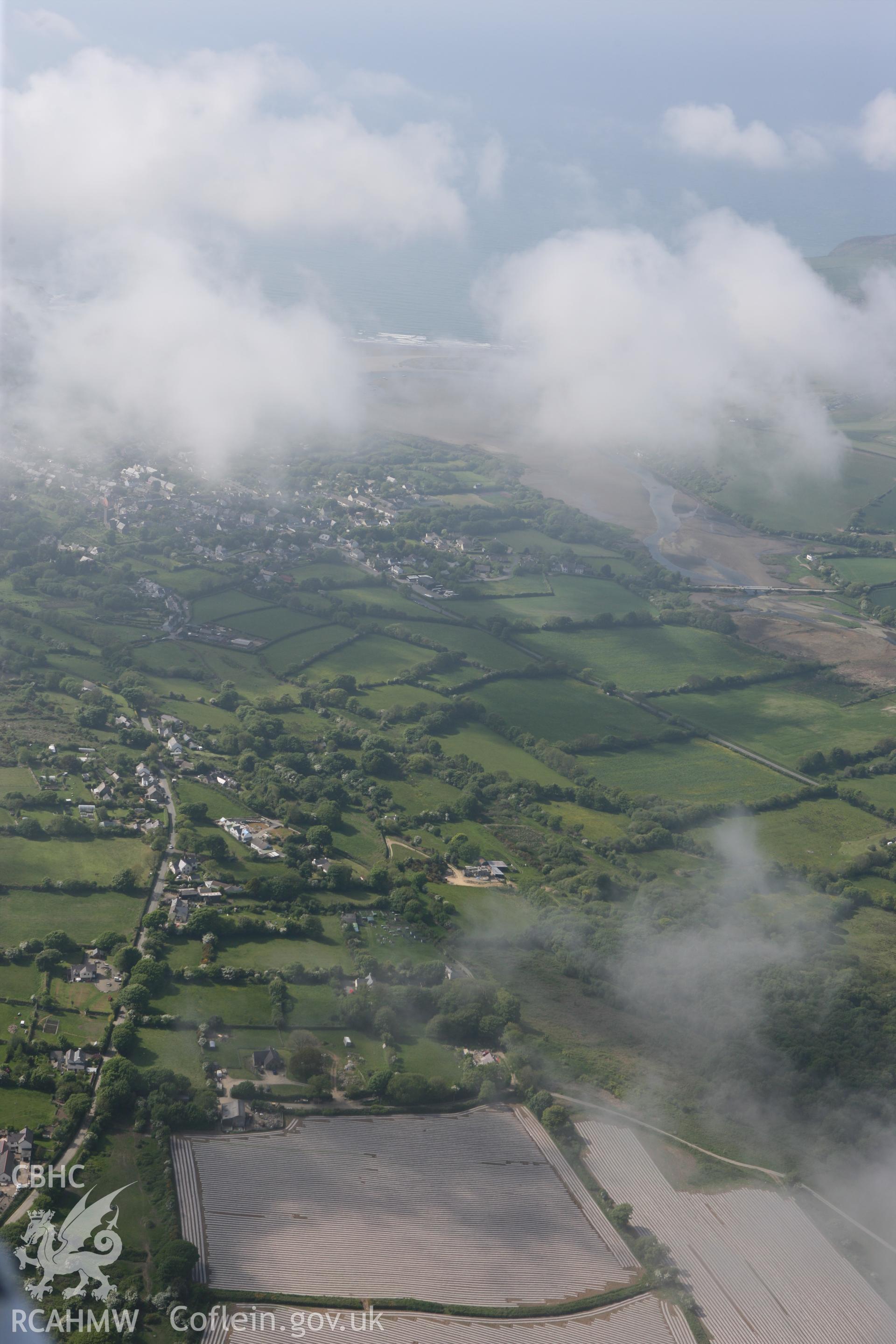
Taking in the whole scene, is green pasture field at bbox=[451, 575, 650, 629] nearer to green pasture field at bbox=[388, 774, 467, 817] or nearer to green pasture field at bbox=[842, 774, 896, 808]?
green pasture field at bbox=[388, 774, 467, 817]

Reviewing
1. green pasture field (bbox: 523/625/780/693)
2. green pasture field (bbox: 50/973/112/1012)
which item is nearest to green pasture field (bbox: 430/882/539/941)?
green pasture field (bbox: 50/973/112/1012)

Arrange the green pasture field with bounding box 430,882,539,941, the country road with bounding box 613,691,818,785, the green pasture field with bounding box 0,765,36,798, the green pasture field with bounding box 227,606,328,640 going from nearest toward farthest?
1. the green pasture field with bounding box 430,882,539,941
2. the green pasture field with bounding box 0,765,36,798
3. the country road with bounding box 613,691,818,785
4. the green pasture field with bounding box 227,606,328,640

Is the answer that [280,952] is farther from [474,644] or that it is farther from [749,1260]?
[474,644]

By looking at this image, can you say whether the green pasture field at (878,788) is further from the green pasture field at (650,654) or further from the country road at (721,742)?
the green pasture field at (650,654)

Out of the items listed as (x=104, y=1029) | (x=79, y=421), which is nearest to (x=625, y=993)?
(x=104, y=1029)

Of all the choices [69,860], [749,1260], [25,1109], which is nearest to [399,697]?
[69,860]

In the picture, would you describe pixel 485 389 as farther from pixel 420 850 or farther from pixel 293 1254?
pixel 293 1254
